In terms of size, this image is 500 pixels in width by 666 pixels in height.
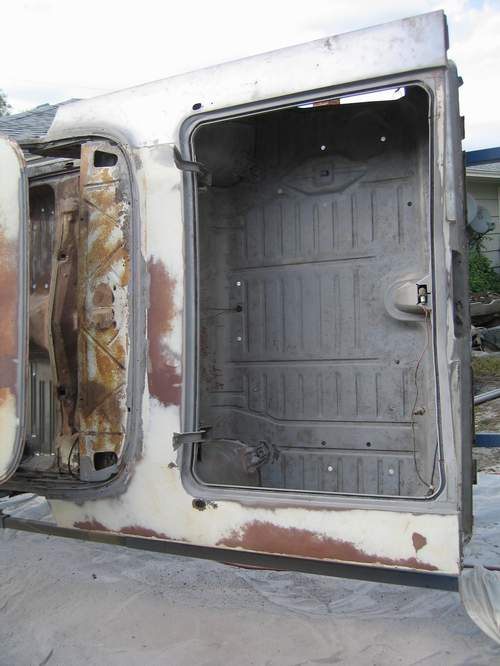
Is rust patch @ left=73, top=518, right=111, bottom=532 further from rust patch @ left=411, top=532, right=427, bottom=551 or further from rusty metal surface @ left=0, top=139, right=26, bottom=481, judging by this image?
rust patch @ left=411, top=532, right=427, bottom=551

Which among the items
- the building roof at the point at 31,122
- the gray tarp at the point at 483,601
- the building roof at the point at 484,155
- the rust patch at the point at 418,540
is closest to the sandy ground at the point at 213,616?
the gray tarp at the point at 483,601

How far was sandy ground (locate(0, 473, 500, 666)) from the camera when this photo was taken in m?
2.74

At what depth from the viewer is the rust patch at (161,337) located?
2596 mm

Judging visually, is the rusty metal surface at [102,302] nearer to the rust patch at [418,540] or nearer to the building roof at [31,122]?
the rust patch at [418,540]

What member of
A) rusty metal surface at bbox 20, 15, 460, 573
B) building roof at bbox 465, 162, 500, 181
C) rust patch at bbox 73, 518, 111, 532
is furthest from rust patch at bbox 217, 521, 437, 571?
building roof at bbox 465, 162, 500, 181

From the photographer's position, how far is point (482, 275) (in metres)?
11.0

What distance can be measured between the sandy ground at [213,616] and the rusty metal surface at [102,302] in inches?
33.2

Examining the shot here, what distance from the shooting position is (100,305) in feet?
9.28

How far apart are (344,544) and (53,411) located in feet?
5.03

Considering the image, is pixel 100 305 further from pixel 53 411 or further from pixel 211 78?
pixel 211 78

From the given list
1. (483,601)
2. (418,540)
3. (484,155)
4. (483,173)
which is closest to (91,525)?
(418,540)

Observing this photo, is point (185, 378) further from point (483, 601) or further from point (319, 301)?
point (483, 601)

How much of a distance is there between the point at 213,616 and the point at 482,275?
909 centimetres

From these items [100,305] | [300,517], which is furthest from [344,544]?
[100,305]
